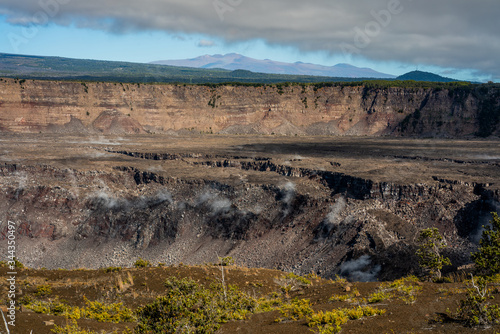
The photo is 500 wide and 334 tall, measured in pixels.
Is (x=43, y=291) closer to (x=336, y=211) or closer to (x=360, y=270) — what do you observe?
(x=360, y=270)

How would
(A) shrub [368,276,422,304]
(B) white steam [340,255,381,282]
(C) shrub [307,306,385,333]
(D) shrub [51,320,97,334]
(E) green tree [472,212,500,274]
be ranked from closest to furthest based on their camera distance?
(D) shrub [51,320,97,334], (C) shrub [307,306,385,333], (A) shrub [368,276,422,304], (E) green tree [472,212,500,274], (B) white steam [340,255,381,282]

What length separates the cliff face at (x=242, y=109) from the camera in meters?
102

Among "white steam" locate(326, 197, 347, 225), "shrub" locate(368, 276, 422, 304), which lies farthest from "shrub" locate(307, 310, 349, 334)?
"white steam" locate(326, 197, 347, 225)

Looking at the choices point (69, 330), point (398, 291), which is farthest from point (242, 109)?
point (69, 330)

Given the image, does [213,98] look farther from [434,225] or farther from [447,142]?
[434,225]

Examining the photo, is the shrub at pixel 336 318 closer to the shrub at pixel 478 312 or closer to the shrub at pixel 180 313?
the shrub at pixel 478 312

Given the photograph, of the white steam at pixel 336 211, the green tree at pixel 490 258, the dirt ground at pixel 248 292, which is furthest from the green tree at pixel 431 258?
the white steam at pixel 336 211

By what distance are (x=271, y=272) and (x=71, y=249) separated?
2445 centimetres

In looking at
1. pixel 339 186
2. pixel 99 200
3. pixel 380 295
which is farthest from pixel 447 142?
pixel 380 295

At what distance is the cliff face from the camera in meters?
102

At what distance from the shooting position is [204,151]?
74.5 meters

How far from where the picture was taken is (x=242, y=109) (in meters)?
112

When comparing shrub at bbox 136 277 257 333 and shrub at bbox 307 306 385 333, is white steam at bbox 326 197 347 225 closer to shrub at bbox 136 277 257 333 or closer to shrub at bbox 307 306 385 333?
shrub at bbox 307 306 385 333

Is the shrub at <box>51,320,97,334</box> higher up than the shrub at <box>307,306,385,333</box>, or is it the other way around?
the shrub at <box>307,306,385,333</box>
